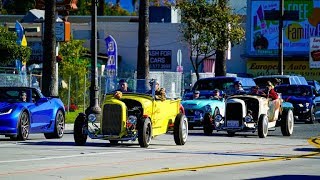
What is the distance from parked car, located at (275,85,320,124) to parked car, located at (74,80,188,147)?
688 inches

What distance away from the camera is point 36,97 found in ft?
88.7

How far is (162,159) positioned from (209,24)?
106 feet

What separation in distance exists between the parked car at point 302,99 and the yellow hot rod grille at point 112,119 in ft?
63.3

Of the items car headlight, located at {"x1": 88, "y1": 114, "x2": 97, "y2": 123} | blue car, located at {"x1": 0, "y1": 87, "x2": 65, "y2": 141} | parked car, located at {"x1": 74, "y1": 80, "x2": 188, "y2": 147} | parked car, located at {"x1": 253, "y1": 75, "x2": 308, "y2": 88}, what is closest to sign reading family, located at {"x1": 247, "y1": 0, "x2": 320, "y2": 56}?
parked car, located at {"x1": 253, "y1": 75, "x2": 308, "y2": 88}

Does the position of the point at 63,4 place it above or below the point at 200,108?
above

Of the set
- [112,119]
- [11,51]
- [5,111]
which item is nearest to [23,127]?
[5,111]

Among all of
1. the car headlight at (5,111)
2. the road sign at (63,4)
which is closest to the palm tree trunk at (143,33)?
the road sign at (63,4)

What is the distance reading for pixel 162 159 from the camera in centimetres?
1988

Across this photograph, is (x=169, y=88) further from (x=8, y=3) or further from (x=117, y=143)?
(x=8, y=3)

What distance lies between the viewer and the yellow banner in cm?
7606

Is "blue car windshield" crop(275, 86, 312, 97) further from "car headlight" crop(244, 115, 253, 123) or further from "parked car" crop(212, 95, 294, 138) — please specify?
"car headlight" crop(244, 115, 253, 123)

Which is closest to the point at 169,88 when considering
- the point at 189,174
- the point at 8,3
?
the point at 189,174

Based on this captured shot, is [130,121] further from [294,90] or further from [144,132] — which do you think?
[294,90]

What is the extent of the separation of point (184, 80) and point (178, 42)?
1564cm
